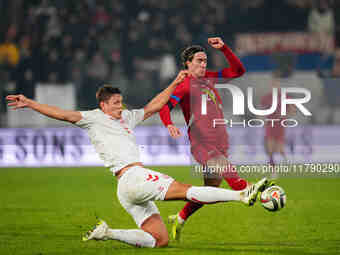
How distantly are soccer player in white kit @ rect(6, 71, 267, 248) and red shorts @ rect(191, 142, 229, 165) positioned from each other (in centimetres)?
68

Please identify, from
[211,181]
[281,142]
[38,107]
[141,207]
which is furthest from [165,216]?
[281,142]

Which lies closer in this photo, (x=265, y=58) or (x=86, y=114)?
(x=86, y=114)

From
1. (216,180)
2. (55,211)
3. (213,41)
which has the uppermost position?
(213,41)

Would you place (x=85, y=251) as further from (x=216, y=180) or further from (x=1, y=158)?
(x=1, y=158)

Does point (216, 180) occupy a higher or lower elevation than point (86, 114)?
lower

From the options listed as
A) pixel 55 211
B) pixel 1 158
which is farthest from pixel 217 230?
pixel 1 158

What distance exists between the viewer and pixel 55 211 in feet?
32.7

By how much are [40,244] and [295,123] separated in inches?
336

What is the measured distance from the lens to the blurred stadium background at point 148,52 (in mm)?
16234

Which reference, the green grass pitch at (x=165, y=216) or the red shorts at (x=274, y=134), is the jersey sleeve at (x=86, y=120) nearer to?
the green grass pitch at (x=165, y=216)

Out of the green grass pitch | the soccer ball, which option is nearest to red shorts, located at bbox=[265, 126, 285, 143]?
the green grass pitch

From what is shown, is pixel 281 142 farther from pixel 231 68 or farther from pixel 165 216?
pixel 231 68

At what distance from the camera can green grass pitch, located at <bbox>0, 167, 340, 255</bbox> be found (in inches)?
275

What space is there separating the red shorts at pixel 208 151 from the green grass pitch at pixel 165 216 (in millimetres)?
853
